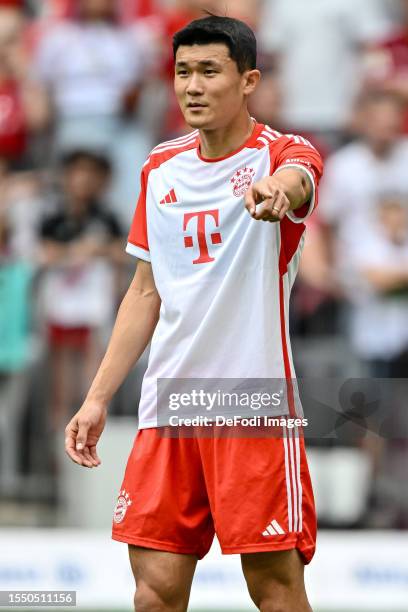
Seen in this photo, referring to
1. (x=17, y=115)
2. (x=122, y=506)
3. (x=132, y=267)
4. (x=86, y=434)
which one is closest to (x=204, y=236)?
(x=86, y=434)

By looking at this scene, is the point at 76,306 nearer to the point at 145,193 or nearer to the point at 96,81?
the point at 96,81

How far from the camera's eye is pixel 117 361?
5.51m

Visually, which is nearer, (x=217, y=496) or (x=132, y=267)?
(x=217, y=496)

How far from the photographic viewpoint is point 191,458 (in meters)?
5.33

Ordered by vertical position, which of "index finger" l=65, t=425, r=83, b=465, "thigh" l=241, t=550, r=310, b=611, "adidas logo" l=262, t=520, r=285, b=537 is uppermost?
"index finger" l=65, t=425, r=83, b=465

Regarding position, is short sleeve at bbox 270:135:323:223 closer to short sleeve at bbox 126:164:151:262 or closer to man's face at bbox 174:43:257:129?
man's face at bbox 174:43:257:129

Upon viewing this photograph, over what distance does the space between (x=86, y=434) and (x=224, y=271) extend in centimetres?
82

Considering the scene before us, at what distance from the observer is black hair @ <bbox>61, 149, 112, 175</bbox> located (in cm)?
1028

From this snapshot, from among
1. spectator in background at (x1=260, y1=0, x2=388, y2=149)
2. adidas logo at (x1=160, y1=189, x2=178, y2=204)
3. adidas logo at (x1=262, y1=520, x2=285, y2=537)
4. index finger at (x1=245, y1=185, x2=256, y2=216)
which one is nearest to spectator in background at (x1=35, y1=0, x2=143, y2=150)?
spectator in background at (x1=260, y1=0, x2=388, y2=149)

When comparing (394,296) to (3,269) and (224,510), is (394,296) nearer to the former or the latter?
(3,269)

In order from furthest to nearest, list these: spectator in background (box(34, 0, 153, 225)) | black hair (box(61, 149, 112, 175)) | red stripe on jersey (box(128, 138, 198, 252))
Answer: spectator in background (box(34, 0, 153, 225)) → black hair (box(61, 149, 112, 175)) → red stripe on jersey (box(128, 138, 198, 252))

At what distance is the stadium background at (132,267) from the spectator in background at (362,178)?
0.01 meters

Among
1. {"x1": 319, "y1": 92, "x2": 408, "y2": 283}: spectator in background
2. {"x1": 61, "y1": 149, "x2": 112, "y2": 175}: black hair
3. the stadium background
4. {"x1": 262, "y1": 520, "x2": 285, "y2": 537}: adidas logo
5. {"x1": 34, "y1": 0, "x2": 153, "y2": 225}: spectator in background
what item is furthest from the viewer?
{"x1": 34, "y1": 0, "x2": 153, "y2": 225}: spectator in background

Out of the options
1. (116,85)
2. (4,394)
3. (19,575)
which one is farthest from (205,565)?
(116,85)
